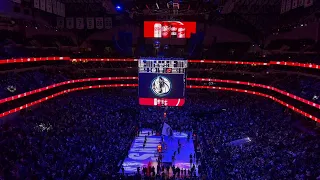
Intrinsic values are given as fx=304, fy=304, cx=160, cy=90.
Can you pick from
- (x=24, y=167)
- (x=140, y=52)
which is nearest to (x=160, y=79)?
(x=140, y=52)

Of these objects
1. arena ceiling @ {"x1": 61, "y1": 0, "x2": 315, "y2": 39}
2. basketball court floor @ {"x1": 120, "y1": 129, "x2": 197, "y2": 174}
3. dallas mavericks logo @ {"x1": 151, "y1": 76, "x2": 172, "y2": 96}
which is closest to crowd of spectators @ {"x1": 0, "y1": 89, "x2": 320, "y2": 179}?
basketball court floor @ {"x1": 120, "y1": 129, "x2": 197, "y2": 174}

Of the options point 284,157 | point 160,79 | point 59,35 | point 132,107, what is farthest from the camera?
point 59,35

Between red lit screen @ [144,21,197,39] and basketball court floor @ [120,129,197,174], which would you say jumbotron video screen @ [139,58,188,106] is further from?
red lit screen @ [144,21,197,39]

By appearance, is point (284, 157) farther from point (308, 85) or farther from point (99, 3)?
point (99, 3)

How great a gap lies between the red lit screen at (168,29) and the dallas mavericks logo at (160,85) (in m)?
8.66

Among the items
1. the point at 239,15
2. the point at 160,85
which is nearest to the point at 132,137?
the point at 160,85

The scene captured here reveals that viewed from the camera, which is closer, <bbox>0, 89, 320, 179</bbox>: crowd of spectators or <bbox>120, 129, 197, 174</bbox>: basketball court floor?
<bbox>0, 89, 320, 179</bbox>: crowd of spectators

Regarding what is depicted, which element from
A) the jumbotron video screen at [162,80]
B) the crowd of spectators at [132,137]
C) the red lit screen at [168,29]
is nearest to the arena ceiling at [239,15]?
the red lit screen at [168,29]

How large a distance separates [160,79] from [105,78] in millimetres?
13021

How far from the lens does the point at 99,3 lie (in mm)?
42594

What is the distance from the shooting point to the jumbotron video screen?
108ft

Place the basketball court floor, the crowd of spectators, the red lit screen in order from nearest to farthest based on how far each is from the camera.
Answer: the crowd of spectators, the basketball court floor, the red lit screen

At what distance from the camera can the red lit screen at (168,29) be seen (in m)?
39.8

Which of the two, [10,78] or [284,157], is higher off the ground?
[10,78]
